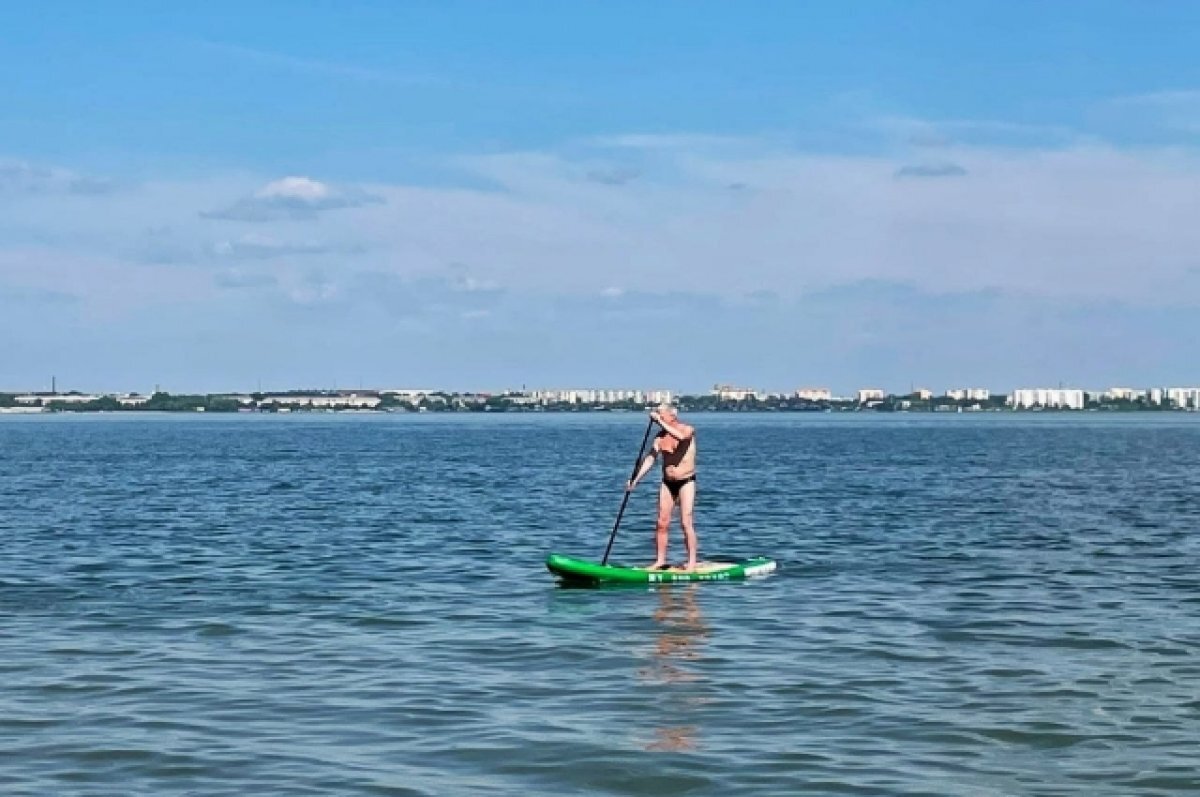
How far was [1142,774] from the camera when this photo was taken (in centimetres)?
1220

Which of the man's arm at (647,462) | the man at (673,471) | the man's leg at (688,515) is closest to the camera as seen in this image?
the man's arm at (647,462)

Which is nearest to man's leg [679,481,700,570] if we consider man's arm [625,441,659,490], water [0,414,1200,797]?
man's arm [625,441,659,490]

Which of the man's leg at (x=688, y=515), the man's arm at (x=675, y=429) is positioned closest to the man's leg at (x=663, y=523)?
the man's leg at (x=688, y=515)

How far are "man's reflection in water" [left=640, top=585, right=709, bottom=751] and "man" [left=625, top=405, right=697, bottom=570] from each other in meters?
0.93

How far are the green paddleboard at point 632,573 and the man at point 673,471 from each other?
0.81 feet

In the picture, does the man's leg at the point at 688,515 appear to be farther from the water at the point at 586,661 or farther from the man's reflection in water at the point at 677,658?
the water at the point at 586,661

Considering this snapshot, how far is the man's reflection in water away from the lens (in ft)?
44.2

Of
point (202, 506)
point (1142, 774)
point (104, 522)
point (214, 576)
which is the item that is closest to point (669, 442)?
point (214, 576)

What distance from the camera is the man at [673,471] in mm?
24312


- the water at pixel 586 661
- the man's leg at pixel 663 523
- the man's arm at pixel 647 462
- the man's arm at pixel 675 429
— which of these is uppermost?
the man's arm at pixel 675 429

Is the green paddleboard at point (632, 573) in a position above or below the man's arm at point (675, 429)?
below

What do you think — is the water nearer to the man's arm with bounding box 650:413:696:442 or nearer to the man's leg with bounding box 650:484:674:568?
the man's leg with bounding box 650:484:674:568

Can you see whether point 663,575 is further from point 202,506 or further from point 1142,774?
point 202,506

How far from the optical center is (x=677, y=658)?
1730 cm
